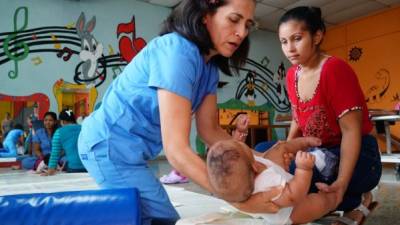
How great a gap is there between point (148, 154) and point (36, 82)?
6067 millimetres

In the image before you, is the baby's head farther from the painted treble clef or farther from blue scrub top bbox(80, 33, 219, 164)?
the painted treble clef

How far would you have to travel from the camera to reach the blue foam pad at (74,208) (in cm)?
104

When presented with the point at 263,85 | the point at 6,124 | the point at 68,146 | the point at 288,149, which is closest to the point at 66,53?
the point at 6,124

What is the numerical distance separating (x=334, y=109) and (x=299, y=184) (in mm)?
485

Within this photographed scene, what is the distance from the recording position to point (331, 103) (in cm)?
145

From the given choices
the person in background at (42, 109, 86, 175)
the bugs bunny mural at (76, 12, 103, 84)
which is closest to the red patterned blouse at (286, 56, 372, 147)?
the person in background at (42, 109, 86, 175)

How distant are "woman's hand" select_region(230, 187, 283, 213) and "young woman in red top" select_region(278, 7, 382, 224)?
0.41 meters

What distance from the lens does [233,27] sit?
3.64ft

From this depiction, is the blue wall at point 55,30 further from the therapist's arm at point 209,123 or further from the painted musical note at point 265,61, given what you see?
the therapist's arm at point 209,123

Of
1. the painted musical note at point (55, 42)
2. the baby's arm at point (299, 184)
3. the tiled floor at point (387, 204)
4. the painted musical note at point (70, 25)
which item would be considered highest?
the painted musical note at point (70, 25)

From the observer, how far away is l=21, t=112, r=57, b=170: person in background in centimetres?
512

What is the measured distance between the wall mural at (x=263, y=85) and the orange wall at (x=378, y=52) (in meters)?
1.86

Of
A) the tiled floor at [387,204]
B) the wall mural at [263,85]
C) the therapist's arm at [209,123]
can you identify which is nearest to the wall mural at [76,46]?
the wall mural at [263,85]

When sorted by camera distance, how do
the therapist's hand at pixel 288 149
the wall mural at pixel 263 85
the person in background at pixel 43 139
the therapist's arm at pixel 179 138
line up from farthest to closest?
the wall mural at pixel 263 85 < the person in background at pixel 43 139 < the therapist's hand at pixel 288 149 < the therapist's arm at pixel 179 138
